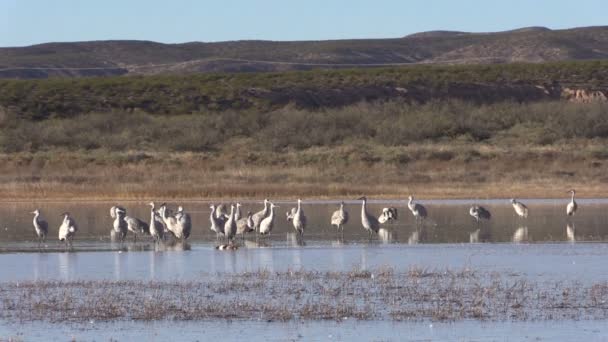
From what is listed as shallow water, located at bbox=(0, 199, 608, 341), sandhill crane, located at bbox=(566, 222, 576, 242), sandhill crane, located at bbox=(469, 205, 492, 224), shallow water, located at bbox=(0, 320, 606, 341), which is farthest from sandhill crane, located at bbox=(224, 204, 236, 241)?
shallow water, located at bbox=(0, 320, 606, 341)

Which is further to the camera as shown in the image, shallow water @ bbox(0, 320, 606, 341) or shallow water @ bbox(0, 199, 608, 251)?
shallow water @ bbox(0, 199, 608, 251)

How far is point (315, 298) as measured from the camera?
14.4 meters

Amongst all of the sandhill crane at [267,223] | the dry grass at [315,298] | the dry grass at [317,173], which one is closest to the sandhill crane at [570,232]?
the sandhill crane at [267,223]

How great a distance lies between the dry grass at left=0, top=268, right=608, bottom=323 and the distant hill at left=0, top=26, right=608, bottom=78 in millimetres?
82635

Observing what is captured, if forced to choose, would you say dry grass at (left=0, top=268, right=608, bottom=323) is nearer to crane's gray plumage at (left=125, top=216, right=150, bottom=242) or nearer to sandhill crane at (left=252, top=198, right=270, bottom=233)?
crane's gray plumage at (left=125, top=216, right=150, bottom=242)

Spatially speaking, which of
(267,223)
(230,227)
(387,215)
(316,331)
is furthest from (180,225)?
(316,331)

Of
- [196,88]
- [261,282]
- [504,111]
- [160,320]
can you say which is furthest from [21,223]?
[196,88]

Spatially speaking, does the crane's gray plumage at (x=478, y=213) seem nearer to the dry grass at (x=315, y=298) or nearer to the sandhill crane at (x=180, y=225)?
the sandhill crane at (x=180, y=225)

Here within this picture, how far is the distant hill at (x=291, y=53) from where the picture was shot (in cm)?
10188

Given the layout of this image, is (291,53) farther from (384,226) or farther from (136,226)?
(136,226)

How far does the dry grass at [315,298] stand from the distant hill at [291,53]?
82.6m

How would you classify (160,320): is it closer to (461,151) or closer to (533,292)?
(533,292)

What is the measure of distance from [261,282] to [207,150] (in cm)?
3343

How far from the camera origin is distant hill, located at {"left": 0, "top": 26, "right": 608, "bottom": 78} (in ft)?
334
